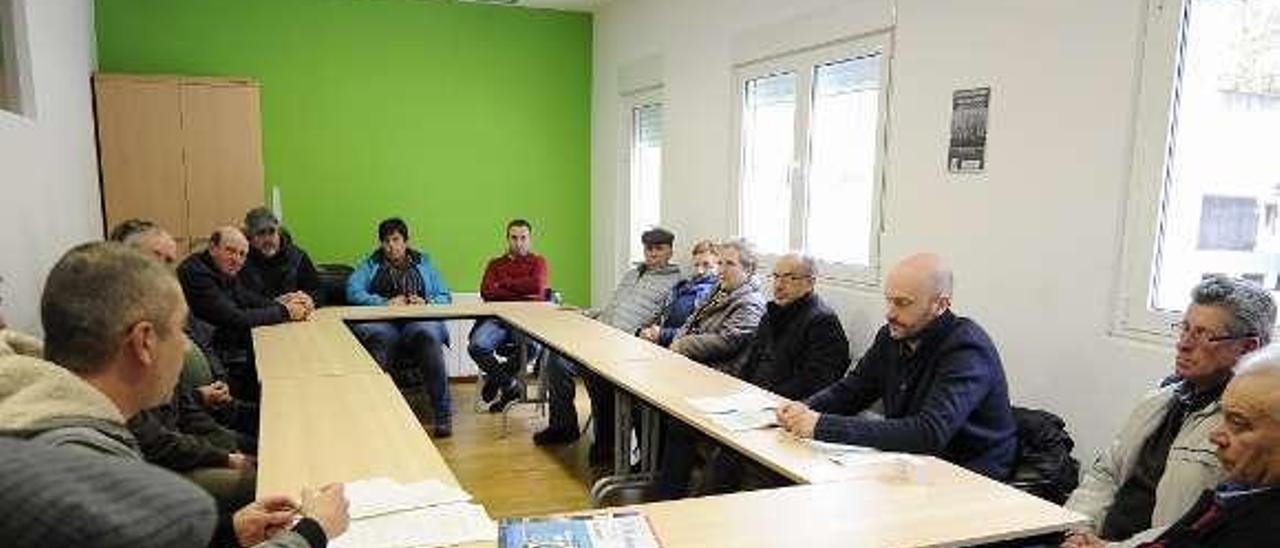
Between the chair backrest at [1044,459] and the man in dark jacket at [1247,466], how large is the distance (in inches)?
32.7

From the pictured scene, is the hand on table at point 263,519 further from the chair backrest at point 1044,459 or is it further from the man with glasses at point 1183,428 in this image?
the chair backrest at point 1044,459

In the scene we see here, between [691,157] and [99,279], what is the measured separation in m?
4.31

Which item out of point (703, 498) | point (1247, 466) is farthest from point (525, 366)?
point (1247, 466)

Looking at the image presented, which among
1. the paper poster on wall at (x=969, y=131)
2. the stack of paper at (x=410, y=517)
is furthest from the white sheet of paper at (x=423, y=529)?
the paper poster on wall at (x=969, y=131)

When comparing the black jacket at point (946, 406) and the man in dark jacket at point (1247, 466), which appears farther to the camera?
the black jacket at point (946, 406)

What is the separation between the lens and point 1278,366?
60.2 inches

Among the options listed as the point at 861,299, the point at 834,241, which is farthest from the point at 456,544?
the point at 834,241

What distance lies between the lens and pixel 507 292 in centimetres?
559

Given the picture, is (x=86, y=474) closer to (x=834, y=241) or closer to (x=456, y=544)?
(x=456, y=544)

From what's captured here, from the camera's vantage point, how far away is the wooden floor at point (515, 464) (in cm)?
367

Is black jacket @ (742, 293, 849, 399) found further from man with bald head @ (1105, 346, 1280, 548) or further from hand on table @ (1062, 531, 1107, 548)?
man with bald head @ (1105, 346, 1280, 548)

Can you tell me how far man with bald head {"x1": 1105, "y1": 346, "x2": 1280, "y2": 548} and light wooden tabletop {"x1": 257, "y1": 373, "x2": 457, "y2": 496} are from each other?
1.59 metres

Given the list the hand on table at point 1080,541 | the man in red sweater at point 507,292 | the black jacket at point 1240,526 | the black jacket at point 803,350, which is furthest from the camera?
the man in red sweater at point 507,292

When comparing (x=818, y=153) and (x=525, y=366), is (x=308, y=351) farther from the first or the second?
(x=818, y=153)
